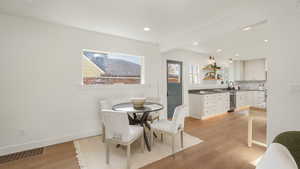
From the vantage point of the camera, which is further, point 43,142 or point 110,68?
point 110,68

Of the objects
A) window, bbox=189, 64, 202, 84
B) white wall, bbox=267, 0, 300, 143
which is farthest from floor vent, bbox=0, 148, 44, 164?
window, bbox=189, 64, 202, 84

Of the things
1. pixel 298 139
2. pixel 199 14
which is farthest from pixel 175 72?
pixel 298 139

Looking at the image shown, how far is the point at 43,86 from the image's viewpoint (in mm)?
2596

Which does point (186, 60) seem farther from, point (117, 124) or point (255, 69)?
point (255, 69)

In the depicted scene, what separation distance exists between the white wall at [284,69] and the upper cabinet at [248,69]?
5.55 metres

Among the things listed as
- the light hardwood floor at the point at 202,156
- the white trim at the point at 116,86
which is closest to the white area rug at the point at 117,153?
the light hardwood floor at the point at 202,156

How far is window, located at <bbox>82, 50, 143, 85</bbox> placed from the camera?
3248 mm

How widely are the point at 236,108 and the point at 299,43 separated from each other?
4873 mm

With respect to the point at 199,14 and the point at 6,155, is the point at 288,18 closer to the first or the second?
the point at 199,14

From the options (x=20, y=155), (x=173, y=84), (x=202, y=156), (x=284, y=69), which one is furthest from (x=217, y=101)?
(x=20, y=155)

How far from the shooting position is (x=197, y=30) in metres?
2.83

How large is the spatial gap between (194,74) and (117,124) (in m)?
4.22

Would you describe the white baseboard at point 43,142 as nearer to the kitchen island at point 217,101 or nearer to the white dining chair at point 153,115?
the white dining chair at point 153,115

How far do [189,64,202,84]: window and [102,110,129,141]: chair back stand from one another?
153 inches
